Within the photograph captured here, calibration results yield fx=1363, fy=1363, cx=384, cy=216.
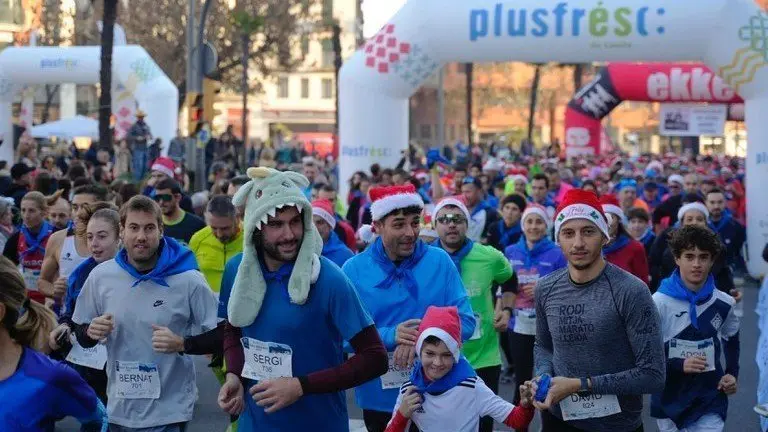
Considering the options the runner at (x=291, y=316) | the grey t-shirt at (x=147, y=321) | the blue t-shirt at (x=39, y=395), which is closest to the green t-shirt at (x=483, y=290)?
the grey t-shirt at (x=147, y=321)

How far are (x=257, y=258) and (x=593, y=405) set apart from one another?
1.41 m

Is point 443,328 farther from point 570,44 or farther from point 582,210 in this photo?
point 570,44

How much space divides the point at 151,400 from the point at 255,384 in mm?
1472

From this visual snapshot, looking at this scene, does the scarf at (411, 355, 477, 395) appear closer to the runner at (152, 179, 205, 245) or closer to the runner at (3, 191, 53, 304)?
the runner at (3, 191, 53, 304)

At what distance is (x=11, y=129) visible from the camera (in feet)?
105

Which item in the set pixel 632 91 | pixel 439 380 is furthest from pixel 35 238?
pixel 632 91

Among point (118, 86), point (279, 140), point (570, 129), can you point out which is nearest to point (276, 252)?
point (118, 86)

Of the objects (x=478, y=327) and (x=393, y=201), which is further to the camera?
(x=478, y=327)

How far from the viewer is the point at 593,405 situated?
16.8ft

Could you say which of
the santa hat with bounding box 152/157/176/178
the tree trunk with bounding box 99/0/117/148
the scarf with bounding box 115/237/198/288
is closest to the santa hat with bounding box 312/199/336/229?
the scarf with bounding box 115/237/198/288

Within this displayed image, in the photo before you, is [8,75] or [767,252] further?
[8,75]

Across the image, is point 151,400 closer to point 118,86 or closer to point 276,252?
point 276,252

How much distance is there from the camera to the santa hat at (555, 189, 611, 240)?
519 centimetres

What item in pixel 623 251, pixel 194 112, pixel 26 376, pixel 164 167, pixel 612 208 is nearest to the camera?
pixel 26 376
